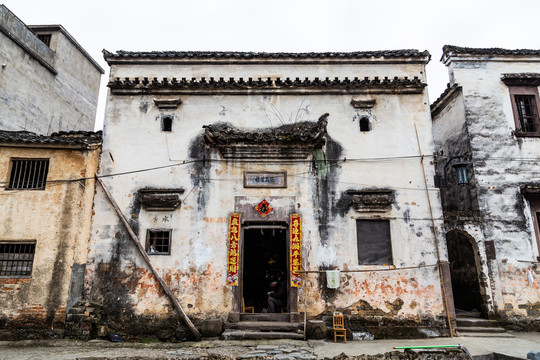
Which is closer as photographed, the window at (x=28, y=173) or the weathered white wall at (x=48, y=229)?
the weathered white wall at (x=48, y=229)

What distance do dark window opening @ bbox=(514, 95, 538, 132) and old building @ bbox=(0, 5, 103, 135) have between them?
1932 centimetres

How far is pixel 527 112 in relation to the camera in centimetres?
1323

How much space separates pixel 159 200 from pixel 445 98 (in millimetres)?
11271

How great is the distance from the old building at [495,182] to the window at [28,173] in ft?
40.1

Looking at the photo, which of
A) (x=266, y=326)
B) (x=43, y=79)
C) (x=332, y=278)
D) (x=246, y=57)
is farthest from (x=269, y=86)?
(x=43, y=79)

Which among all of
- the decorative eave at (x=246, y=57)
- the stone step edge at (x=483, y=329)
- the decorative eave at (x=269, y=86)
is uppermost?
the decorative eave at (x=246, y=57)

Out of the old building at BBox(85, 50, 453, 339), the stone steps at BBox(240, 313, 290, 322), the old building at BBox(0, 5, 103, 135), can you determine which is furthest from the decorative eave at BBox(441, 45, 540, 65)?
the old building at BBox(0, 5, 103, 135)

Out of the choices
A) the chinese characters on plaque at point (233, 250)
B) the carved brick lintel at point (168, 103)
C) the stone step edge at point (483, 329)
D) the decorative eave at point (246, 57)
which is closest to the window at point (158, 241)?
the chinese characters on plaque at point (233, 250)

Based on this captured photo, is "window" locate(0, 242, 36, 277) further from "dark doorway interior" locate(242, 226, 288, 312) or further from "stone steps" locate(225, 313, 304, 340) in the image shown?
"dark doorway interior" locate(242, 226, 288, 312)

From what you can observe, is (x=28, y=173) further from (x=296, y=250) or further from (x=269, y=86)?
(x=296, y=250)

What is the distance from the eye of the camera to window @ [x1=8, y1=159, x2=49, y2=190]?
11.0 meters

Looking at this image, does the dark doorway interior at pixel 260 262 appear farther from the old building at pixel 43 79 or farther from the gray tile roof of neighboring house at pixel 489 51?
the old building at pixel 43 79

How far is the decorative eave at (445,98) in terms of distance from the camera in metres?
Answer: 13.4

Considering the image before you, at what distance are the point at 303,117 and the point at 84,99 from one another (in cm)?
1370
